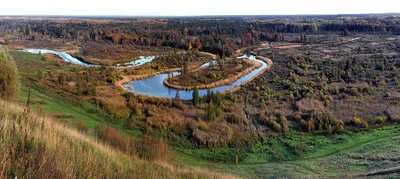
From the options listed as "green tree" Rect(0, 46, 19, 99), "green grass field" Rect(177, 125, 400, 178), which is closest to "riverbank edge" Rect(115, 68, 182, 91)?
"green tree" Rect(0, 46, 19, 99)

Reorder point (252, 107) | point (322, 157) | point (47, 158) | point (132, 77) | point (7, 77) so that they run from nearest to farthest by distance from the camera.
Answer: point (47, 158) < point (322, 157) < point (7, 77) < point (252, 107) < point (132, 77)

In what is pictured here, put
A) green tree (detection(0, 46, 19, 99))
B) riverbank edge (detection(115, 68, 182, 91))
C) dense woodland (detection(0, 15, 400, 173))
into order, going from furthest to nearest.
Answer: riverbank edge (detection(115, 68, 182, 91)) → dense woodland (detection(0, 15, 400, 173)) → green tree (detection(0, 46, 19, 99))

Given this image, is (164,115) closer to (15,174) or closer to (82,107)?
(82,107)

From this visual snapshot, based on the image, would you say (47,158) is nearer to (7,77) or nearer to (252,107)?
(7,77)

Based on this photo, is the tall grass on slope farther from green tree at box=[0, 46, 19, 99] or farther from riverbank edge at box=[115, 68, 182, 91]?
riverbank edge at box=[115, 68, 182, 91]

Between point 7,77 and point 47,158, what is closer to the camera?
point 47,158

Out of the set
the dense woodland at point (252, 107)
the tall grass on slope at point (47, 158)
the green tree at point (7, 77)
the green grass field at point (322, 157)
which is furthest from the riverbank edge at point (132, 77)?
the tall grass on slope at point (47, 158)

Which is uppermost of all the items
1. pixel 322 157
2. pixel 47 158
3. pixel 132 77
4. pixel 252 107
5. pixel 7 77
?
pixel 47 158

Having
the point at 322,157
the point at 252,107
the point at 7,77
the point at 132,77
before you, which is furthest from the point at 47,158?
the point at 132,77
